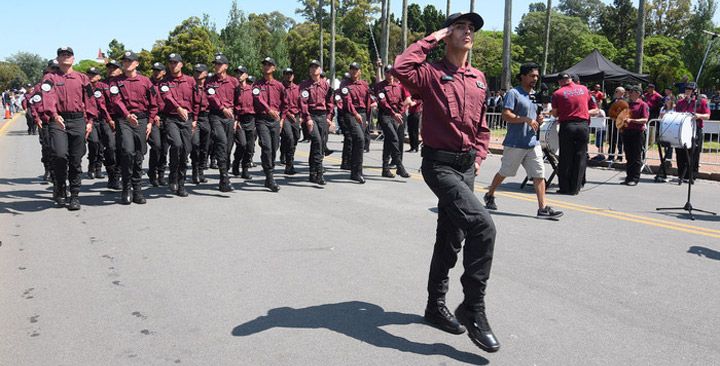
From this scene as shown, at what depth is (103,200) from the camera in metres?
8.99

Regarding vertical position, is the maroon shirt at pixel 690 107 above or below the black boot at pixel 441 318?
above

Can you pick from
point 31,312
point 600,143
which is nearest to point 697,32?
point 600,143

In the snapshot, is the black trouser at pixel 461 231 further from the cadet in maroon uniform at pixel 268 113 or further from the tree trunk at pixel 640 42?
the tree trunk at pixel 640 42

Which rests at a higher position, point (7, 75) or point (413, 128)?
point (7, 75)

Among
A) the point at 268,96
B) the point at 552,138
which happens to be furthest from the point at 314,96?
the point at 552,138

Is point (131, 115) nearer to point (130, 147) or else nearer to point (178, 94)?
point (130, 147)

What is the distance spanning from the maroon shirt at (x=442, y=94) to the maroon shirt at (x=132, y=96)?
19.6ft

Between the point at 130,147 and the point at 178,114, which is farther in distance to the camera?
the point at 178,114

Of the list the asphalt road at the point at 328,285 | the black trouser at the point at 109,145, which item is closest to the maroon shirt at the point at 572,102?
the asphalt road at the point at 328,285

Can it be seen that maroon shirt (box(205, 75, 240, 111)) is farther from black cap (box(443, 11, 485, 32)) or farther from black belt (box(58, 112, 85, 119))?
black cap (box(443, 11, 485, 32))

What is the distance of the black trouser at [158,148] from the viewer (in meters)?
9.46

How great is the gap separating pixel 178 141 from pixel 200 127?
988 mm

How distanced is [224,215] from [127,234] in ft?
4.55

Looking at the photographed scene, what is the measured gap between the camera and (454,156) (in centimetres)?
387
